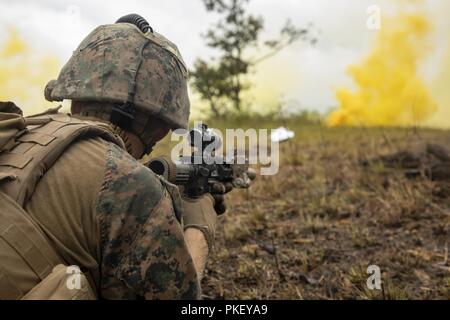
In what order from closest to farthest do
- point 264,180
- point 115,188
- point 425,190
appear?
point 115,188
point 425,190
point 264,180

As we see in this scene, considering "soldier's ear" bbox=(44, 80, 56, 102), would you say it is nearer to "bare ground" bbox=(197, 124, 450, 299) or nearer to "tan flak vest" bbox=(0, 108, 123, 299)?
"tan flak vest" bbox=(0, 108, 123, 299)

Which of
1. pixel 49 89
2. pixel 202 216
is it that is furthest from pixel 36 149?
pixel 202 216

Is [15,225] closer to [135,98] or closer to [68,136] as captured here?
[68,136]

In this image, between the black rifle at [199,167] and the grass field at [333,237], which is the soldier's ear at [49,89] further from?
the grass field at [333,237]

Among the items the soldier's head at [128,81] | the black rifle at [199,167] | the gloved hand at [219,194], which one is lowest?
the gloved hand at [219,194]

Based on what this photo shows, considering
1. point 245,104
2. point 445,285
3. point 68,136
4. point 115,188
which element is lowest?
point 445,285

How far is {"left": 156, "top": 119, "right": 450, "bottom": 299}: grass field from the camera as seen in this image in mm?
3461

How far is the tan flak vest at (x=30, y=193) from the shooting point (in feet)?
5.16

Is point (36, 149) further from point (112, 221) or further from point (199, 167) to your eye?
point (199, 167)

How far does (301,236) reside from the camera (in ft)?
14.1

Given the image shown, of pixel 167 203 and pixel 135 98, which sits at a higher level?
pixel 135 98

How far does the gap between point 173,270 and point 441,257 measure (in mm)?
2645

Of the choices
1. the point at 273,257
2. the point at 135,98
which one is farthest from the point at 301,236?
the point at 135,98

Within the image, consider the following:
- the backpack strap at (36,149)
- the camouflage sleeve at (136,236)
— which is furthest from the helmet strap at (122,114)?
the camouflage sleeve at (136,236)
